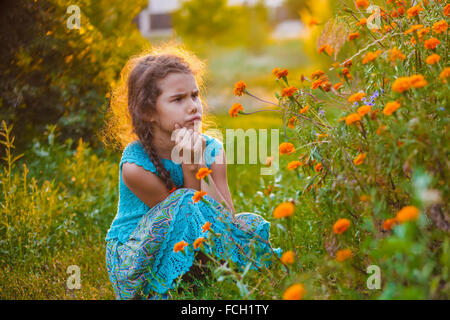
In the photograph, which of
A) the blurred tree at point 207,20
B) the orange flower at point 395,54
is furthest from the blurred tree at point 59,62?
the blurred tree at point 207,20

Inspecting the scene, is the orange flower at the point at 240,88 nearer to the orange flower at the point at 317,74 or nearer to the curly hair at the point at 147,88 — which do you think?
the orange flower at the point at 317,74

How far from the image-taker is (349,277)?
1.58 m

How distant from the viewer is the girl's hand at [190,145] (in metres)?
2.00

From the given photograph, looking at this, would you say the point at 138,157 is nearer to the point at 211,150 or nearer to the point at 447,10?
the point at 211,150

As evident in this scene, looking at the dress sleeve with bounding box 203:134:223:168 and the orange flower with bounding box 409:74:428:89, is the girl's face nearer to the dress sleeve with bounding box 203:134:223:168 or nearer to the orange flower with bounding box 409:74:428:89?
the dress sleeve with bounding box 203:134:223:168

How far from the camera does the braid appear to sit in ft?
6.74

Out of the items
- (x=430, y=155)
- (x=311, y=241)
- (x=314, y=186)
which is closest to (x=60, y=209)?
A: (x=311, y=241)

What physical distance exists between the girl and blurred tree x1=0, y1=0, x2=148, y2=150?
1.23 metres

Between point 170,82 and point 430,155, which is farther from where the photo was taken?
point 170,82

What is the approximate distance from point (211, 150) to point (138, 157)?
0.35 m

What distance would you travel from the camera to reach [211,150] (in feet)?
7.21

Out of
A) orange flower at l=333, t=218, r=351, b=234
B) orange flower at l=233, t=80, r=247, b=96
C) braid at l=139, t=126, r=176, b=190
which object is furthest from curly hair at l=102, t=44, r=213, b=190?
orange flower at l=333, t=218, r=351, b=234

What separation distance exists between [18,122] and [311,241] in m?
2.34

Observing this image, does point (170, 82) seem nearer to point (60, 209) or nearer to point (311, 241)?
point (311, 241)
